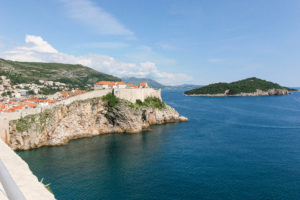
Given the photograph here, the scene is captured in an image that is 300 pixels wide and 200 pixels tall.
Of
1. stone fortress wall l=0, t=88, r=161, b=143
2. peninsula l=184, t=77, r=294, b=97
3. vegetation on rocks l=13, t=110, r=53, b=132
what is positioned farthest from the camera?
peninsula l=184, t=77, r=294, b=97

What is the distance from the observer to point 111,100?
5672 centimetres

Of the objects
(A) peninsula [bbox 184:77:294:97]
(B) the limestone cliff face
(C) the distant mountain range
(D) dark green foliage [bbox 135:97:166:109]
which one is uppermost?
(C) the distant mountain range

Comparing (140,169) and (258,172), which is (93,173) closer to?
(140,169)

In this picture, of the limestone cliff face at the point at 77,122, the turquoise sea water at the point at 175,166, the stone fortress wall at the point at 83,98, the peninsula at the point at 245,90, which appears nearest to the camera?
the turquoise sea water at the point at 175,166

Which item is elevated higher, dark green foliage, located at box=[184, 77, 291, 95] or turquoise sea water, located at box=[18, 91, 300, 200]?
dark green foliage, located at box=[184, 77, 291, 95]

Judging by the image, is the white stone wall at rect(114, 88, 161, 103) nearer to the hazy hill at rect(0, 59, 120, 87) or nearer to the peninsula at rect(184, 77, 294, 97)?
the hazy hill at rect(0, 59, 120, 87)

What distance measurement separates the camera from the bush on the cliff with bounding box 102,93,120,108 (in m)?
56.2

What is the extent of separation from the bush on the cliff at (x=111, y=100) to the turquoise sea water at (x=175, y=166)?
31.6 feet

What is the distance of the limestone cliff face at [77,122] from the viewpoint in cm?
4075

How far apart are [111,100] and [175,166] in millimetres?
30798

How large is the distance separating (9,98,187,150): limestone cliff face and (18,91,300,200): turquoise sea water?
3171 millimetres

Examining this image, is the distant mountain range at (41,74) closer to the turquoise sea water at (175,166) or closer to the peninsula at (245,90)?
the turquoise sea water at (175,166)

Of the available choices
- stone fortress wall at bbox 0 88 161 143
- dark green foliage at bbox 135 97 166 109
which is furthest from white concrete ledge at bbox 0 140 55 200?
dark green foliage at bbox 135 97 166 109

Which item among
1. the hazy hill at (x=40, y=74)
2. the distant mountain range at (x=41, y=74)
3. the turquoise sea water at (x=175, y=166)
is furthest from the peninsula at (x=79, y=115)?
the hazy hill at (x=40, y=74)
